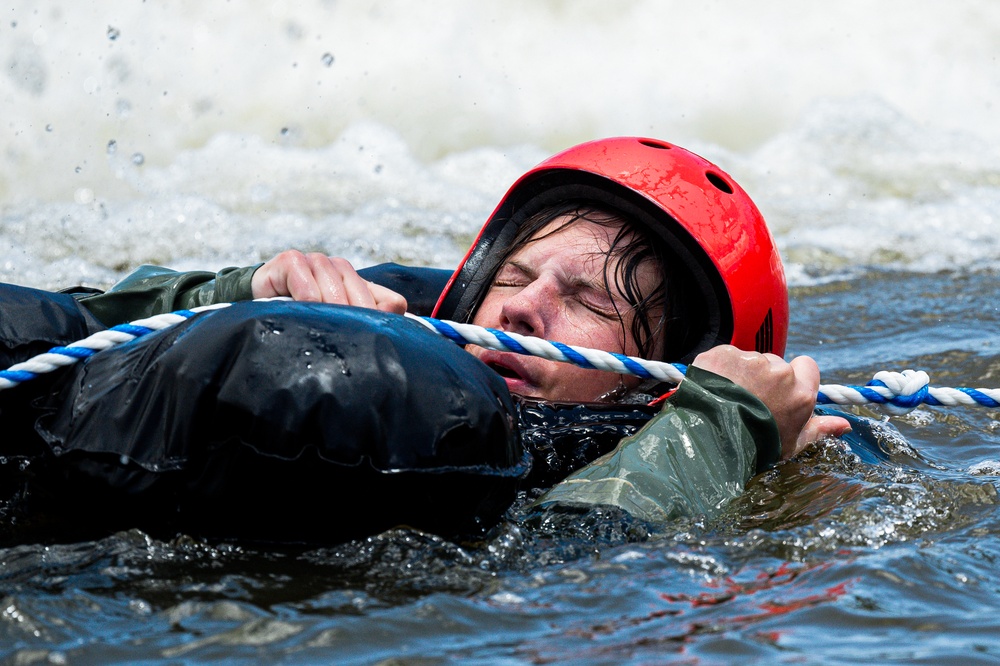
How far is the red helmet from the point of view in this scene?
9.78ft

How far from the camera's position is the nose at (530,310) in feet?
9.27

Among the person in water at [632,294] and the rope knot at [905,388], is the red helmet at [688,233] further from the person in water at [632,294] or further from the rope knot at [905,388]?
the rope knot at [905,388]

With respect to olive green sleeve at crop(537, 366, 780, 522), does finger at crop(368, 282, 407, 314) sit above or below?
above

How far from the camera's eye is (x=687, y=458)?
2.41 m

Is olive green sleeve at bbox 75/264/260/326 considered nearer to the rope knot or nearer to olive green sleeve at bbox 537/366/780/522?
olive green sleeve at bbox 537/366/780/522

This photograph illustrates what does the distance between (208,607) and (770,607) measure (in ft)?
2.86

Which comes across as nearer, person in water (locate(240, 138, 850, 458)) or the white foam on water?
Answer: person in water (locate(240, 138, 850, 458))

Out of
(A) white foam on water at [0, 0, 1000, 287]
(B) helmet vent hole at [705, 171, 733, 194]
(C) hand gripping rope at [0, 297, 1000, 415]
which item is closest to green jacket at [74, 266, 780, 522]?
(C) hand gripping rope at [0, 297, 1000, 415]

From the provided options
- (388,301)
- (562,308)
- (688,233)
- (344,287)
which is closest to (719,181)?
(688,233)

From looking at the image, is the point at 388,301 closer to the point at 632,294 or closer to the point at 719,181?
the point at 632,294

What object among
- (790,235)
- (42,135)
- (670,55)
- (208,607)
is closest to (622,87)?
(670,55)

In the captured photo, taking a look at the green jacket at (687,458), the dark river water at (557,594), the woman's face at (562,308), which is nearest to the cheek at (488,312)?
the woman's face at (562,308)

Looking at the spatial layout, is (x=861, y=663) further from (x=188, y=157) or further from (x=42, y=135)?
(x=42, y=135)

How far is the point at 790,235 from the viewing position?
734cm
